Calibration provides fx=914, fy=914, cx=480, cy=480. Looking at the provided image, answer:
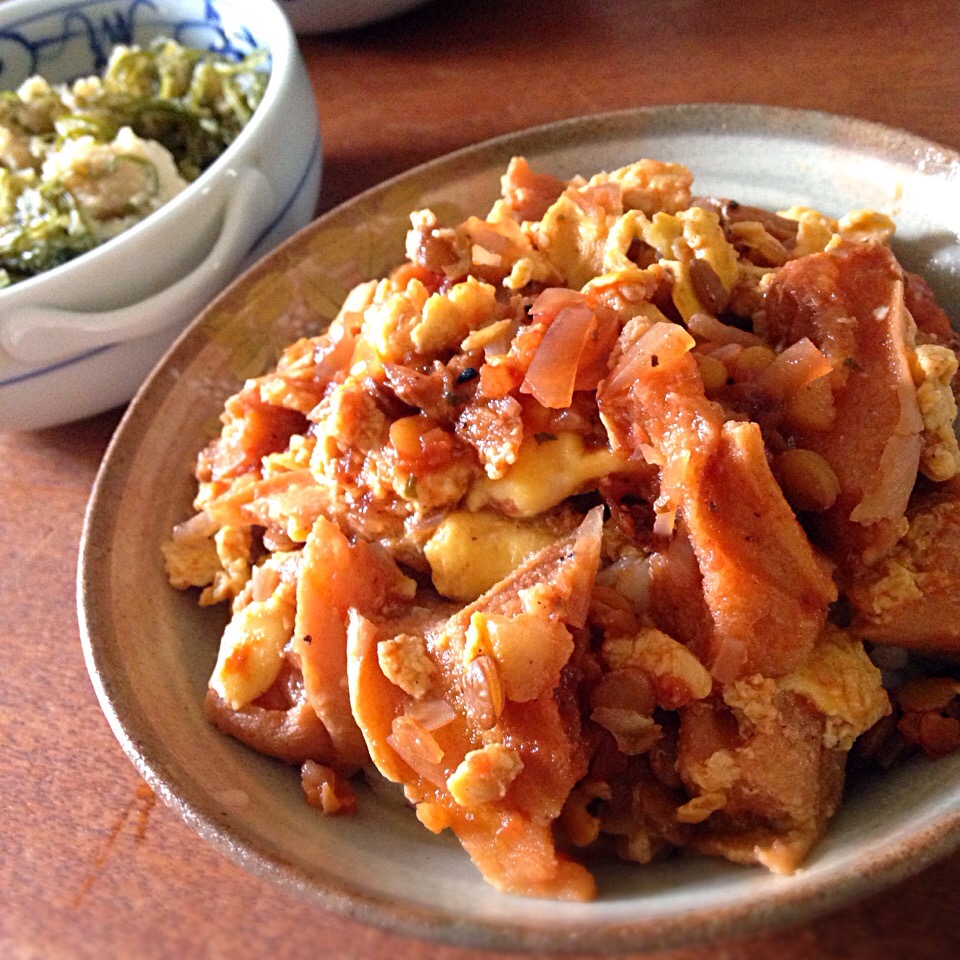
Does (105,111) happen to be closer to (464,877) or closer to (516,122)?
(516,122)

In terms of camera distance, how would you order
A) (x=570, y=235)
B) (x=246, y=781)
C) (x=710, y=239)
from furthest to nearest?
(x=570, y=235) < (x=710, y=239) < (x=246, y=781)

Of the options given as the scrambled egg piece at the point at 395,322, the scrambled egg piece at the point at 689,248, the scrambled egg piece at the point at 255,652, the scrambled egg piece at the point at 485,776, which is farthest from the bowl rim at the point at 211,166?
the scrambled egg piece at the point at 485,776

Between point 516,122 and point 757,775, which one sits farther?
point 516,122

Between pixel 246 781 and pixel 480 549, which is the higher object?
pixel 480 549

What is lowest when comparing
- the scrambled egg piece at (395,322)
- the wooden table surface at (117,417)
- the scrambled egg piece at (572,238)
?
the wooden table surface at (117,417)

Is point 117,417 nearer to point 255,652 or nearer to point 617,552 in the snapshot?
point 255,652

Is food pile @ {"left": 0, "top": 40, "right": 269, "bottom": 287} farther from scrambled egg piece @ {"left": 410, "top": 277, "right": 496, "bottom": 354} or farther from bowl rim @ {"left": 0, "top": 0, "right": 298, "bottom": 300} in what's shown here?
scrambled egg piece @ {"left": 410, "top": 277, "right": 496, "bottom": 354}

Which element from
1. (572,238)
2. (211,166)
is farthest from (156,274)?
(572,238)

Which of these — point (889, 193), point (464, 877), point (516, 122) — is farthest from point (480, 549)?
point (516, 122)

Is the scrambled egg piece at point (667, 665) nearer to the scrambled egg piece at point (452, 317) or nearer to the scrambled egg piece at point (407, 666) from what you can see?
the scrambled egg piece at point (407, 666)
